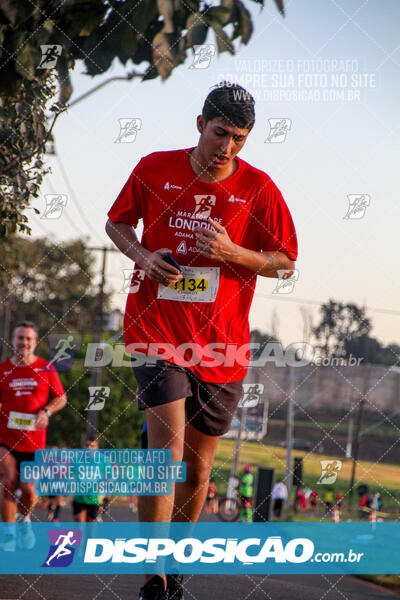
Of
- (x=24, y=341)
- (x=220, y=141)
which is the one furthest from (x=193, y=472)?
(x=24, y=341)

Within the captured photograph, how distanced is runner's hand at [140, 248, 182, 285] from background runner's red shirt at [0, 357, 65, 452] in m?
4.18

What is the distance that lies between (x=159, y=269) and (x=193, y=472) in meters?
1.05

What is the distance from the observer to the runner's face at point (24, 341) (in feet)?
25.6

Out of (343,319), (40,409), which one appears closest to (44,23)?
(40,409)

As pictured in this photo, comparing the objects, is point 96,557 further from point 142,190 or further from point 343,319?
point 343,319

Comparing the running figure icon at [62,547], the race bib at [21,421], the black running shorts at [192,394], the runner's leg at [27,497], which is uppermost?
the black running shorts at [192,394]

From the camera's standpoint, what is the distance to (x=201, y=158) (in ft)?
13.5

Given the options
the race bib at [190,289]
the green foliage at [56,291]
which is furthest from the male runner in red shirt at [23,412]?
the green foliage at [56,291]

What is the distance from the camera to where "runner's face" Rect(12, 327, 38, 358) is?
25.6 feet

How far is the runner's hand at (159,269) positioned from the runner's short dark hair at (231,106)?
68cm

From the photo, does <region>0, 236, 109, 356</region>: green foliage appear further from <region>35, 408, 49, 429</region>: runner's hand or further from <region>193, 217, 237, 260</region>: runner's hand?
<region>193, 217, 237, 260</region>: runner's hand

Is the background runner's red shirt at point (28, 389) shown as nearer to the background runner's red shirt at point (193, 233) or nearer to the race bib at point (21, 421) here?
the race bib at point (21, 421)

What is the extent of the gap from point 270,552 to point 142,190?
205cm

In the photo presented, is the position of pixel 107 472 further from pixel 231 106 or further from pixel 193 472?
pixel 231 106
